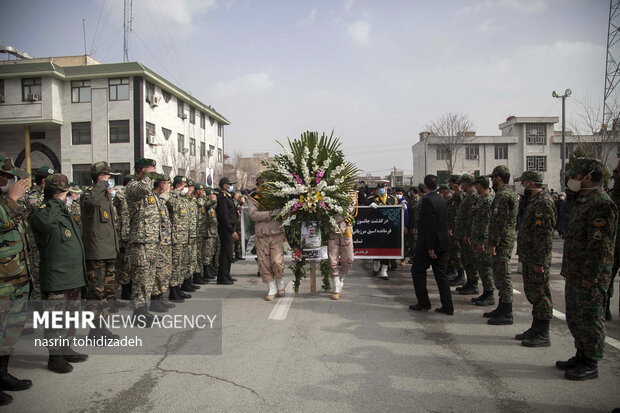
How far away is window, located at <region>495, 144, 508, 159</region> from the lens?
43.0m

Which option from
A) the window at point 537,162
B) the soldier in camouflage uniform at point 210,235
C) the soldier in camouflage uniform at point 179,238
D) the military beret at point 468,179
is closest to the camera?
the soldier in camouflage uniform at point 179,238

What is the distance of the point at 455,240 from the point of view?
28.9ft

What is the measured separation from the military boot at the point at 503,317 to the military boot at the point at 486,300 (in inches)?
40.4

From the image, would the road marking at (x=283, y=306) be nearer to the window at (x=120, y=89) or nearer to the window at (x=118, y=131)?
the window at (x=118, y=131)

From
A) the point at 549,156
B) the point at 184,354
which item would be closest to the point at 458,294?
the point at 184,354

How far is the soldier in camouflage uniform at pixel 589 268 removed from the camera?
4.00 meters

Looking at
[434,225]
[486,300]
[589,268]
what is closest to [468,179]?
[434,225]

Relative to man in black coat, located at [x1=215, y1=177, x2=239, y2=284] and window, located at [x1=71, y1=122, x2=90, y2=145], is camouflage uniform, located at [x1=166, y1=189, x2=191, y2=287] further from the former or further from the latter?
window, located at [x1=71, y1=122, x2=90, y2=145]

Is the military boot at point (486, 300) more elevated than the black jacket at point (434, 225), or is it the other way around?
the black jacket at point (434, 225)

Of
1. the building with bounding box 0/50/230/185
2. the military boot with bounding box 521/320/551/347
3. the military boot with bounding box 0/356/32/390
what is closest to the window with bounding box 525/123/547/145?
the building with bounding box 0/50/230/185

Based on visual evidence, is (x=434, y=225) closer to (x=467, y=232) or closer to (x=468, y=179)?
(x=467, y=232)

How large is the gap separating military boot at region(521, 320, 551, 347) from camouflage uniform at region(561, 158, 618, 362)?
745 mm

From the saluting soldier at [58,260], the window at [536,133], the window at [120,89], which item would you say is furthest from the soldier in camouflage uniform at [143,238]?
the window at [536,133]

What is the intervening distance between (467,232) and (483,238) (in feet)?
3.04
